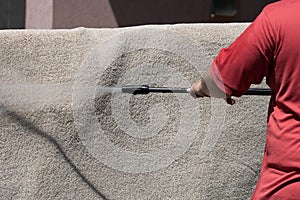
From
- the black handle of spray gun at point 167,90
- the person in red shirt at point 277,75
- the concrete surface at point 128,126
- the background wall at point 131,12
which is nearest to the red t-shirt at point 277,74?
the person in red shirt at point 277,75

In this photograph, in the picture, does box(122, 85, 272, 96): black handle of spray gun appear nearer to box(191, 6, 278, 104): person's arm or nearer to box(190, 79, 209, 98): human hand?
box(190, 79, 209, 98): human hand

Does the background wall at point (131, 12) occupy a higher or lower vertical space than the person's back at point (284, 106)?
lower

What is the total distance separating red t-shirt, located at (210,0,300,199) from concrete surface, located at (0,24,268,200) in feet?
4.35

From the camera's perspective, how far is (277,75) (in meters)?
2.25

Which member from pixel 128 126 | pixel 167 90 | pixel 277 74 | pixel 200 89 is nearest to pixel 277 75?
pixel 277 74

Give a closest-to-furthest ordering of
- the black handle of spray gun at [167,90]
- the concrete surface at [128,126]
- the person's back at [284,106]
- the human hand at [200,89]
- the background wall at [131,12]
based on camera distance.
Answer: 1. the person's back at [284,106]
2. the human hand at [200,89]
3. the black handle of spray gun at [167,90]
4. the concrete surface at [128,126]
5. the background wall at [131,12]

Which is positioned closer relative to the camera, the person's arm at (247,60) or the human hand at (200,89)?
the person's arm at (247,60)

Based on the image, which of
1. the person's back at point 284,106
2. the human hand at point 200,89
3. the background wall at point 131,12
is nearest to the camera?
the person's back at point 284,106

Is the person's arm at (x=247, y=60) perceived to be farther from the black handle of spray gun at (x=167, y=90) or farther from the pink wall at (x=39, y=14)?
the pink wall at (x=39, y=14)

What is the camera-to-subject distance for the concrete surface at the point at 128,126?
366cm

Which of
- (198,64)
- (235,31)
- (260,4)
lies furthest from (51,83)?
(260,4)

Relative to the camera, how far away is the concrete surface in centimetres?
366

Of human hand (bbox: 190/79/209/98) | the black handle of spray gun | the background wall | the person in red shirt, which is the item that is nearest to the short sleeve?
the person in red shirt

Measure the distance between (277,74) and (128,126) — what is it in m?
1.60
